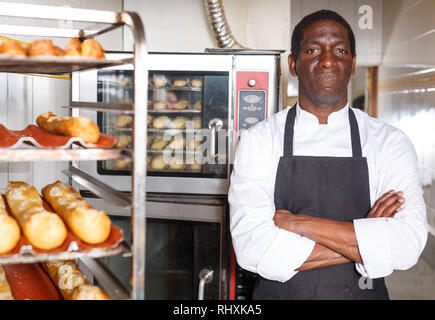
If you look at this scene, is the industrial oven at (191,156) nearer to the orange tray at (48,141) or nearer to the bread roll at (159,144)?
the bread roll at (159,144)

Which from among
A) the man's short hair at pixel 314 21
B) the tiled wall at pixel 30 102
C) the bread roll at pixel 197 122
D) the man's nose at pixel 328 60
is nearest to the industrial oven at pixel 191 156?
the bread roll at pixel 197 122

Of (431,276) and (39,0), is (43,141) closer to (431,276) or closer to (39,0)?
→ (39,0)

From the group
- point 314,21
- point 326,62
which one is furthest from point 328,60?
point 314,21

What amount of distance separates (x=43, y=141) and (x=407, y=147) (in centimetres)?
122

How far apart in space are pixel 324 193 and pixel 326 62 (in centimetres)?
47

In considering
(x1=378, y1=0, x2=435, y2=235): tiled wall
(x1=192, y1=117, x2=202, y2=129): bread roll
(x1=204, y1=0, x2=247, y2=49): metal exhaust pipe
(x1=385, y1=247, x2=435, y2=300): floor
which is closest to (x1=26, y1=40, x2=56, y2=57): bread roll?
(x1=192, y1=117, x2=202, y2=129): bread roll

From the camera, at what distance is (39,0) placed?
7.13 feet

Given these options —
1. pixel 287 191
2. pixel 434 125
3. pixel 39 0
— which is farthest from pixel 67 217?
pixel 434 125

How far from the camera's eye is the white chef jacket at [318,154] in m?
1.49

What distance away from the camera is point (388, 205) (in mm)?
1536

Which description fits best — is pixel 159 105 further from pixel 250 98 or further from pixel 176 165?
pixel 250 98

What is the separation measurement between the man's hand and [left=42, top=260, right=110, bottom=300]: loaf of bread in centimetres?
92

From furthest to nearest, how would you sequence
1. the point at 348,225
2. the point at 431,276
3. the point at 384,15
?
the point at 384,15, the point at 431,276, the point at 348,225

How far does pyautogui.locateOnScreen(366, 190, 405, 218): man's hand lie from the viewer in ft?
5.01
